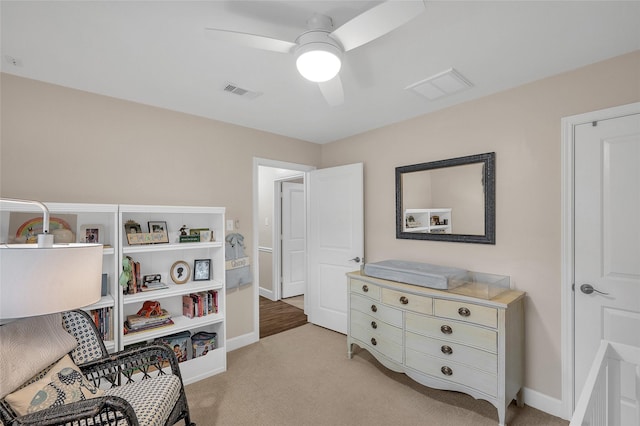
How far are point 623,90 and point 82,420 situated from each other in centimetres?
348

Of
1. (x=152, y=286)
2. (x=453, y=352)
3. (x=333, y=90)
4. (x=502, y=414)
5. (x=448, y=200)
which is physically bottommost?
(x=502, y=414)

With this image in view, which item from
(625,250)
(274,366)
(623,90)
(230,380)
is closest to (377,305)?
(274,366)

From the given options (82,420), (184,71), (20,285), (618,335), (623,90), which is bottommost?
(82,420)

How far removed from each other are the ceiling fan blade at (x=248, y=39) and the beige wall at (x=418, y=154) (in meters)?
1.74

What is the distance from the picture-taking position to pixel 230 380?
2.61 m

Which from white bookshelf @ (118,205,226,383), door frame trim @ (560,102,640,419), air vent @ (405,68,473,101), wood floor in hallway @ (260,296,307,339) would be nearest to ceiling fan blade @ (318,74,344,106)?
air vent @ (405,68,473,101)

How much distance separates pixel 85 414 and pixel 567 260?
9.52ft

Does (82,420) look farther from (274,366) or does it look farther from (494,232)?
(494,232)

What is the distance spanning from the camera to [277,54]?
188 cm

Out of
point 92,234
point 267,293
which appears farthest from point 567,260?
point 267,293

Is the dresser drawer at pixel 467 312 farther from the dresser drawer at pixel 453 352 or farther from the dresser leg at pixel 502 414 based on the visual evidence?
the dresser leg at pixel 502 414

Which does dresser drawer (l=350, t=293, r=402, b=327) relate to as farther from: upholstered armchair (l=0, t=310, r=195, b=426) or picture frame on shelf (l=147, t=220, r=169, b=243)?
picture frame on shelf (l=147, t=220, r=169, b=243)

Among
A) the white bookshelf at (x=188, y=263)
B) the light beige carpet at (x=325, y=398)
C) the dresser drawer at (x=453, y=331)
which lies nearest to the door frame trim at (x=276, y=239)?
the light beige carpet at (x=325, y=398)

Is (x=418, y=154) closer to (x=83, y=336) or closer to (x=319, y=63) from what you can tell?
(x=319, y=63)
